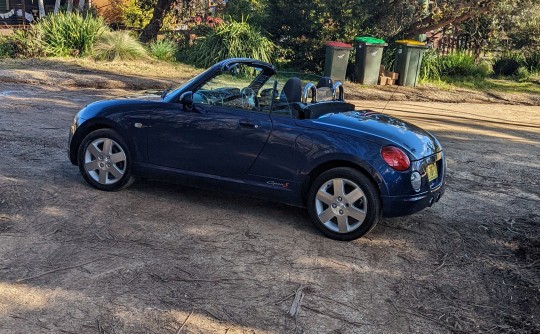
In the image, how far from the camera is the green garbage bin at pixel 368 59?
56.0 feet

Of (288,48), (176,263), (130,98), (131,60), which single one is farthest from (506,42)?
(176,263)

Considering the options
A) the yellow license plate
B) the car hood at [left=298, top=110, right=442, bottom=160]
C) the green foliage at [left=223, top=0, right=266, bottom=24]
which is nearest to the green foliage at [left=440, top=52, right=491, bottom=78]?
the green foliage at [left=223, top=0, right=266, bottom=24]

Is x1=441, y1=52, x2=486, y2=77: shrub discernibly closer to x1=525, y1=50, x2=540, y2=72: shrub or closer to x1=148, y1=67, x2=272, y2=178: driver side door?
x1=525, y1=50, x2=540, y2=72: shrub

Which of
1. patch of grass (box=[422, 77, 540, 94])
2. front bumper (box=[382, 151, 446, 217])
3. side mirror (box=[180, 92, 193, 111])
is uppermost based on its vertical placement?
side mirror (box=[180, 92, 193, 111])

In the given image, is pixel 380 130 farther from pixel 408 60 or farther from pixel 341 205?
pixel 408 60

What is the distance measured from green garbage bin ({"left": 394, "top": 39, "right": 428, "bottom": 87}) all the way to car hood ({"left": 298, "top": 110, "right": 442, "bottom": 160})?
39.9ft

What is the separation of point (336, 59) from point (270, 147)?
1181 centimetres

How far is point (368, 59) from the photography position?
56.1ft

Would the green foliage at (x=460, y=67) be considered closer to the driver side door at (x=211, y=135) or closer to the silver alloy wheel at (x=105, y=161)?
the driver side door at (x=211, y=135)

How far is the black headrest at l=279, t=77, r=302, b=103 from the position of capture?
5848 mm

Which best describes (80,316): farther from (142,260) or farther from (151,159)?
(151,159)

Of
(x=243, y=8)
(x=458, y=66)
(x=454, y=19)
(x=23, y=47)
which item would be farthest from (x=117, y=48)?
(x=458, y=66)

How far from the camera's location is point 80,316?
12.6 ft

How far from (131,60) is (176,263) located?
14.3 m
